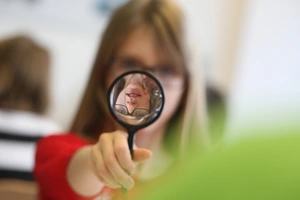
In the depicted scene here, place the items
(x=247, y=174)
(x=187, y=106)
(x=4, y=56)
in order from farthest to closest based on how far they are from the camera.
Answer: (x=4, y=56) < (x=187, y=106) < (x=247, y=174)

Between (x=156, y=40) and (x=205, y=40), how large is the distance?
1610 mm

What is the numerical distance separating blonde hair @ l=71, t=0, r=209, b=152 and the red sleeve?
4 cm

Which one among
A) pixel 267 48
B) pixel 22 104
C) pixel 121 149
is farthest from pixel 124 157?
pixel 267 48

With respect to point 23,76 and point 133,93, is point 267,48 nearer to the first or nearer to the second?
point 23,76

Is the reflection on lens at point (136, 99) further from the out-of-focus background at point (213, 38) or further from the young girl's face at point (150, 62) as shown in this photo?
the out-of-focus background at point (213, 38)

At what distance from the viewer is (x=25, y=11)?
6.23 ft

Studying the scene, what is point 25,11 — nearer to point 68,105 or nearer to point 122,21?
point 68,105

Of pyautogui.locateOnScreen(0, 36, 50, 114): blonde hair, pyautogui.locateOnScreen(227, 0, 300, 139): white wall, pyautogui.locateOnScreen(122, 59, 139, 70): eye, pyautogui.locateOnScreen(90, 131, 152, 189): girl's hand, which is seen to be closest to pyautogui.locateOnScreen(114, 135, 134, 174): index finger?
pyautogui.locateOnScreen(90, 131, 152, 189): girl's hand

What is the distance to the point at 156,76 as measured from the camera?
490mm

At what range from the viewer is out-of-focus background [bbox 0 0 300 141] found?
1910mm

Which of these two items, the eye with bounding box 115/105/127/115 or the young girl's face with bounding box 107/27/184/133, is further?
the young girl's face with bounding box 107/27/184/133

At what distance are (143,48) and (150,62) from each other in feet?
0.11

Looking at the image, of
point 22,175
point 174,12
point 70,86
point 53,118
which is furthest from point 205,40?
point 174,12

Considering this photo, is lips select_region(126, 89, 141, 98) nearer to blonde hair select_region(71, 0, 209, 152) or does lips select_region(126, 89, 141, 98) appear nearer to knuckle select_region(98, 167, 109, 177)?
knuckle select_region(98, 167, 109, 177)
